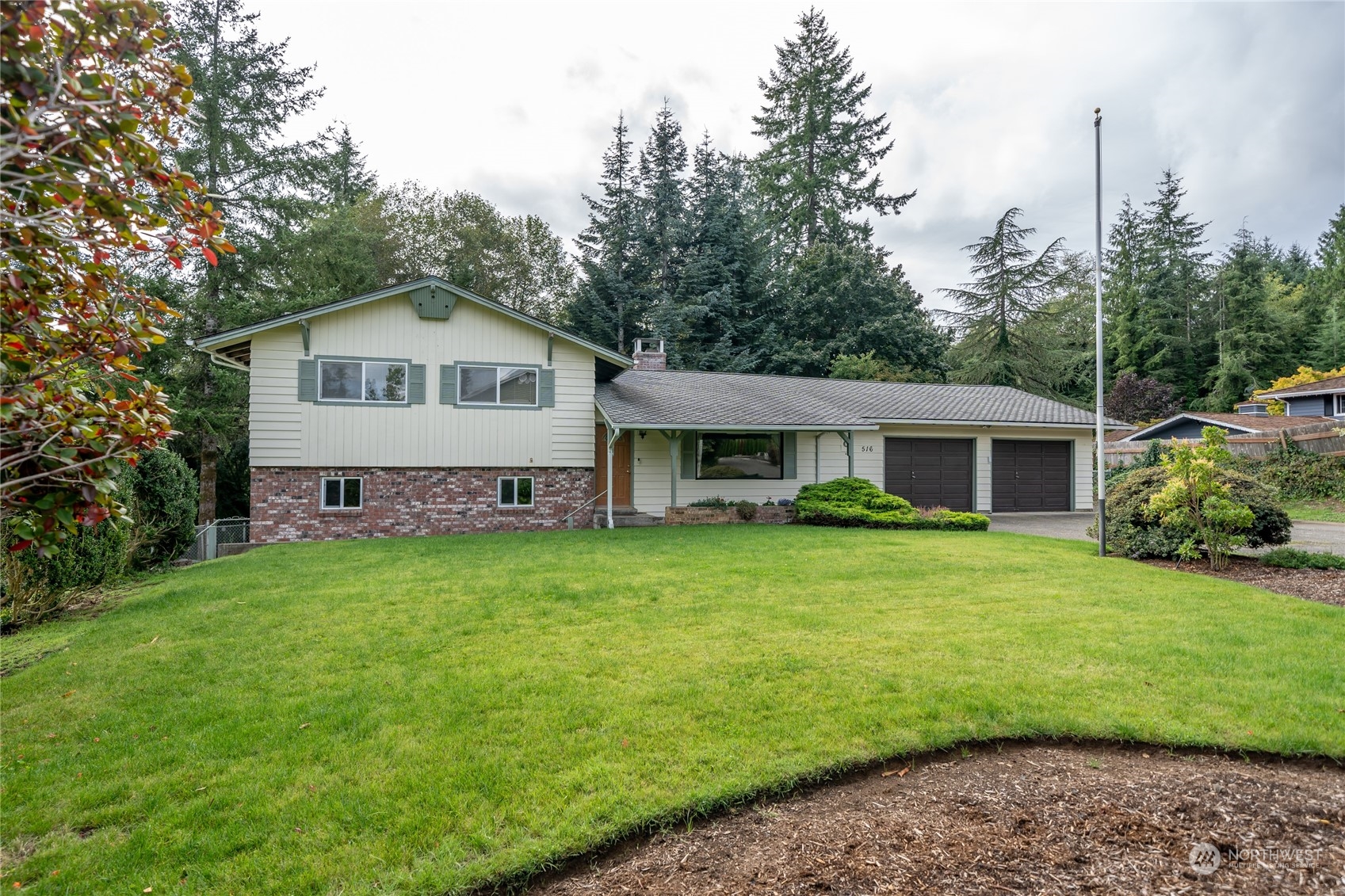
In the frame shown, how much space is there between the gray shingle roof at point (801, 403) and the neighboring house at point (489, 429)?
0.09 m

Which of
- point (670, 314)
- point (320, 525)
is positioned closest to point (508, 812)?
point (320, 525)

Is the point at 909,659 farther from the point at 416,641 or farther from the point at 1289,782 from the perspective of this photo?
the point at 416,641

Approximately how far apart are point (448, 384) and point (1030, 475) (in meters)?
15.4

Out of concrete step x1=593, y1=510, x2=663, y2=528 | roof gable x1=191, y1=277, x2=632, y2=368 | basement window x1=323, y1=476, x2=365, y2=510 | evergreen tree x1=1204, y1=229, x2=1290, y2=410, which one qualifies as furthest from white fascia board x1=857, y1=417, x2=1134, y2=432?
evergreen tree x1=1204, y1=229, x2=1290, y2=410

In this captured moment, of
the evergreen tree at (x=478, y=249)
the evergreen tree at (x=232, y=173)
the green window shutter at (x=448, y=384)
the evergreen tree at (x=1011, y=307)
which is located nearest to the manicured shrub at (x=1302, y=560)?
the green window shutter at (x=448, y=384)

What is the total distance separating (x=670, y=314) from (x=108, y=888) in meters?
26.5

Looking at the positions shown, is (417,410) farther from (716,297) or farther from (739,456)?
(716,297)

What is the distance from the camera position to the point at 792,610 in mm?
6117

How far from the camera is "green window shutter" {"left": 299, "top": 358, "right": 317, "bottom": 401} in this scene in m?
12.6

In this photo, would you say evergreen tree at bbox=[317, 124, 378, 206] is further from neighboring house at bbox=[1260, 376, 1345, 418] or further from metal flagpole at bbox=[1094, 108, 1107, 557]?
neighboring house at bbox=[1260, 376, 1345, 418]

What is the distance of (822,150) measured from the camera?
3300cm

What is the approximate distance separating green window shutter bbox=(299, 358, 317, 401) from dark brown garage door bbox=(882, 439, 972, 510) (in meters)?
13.3
